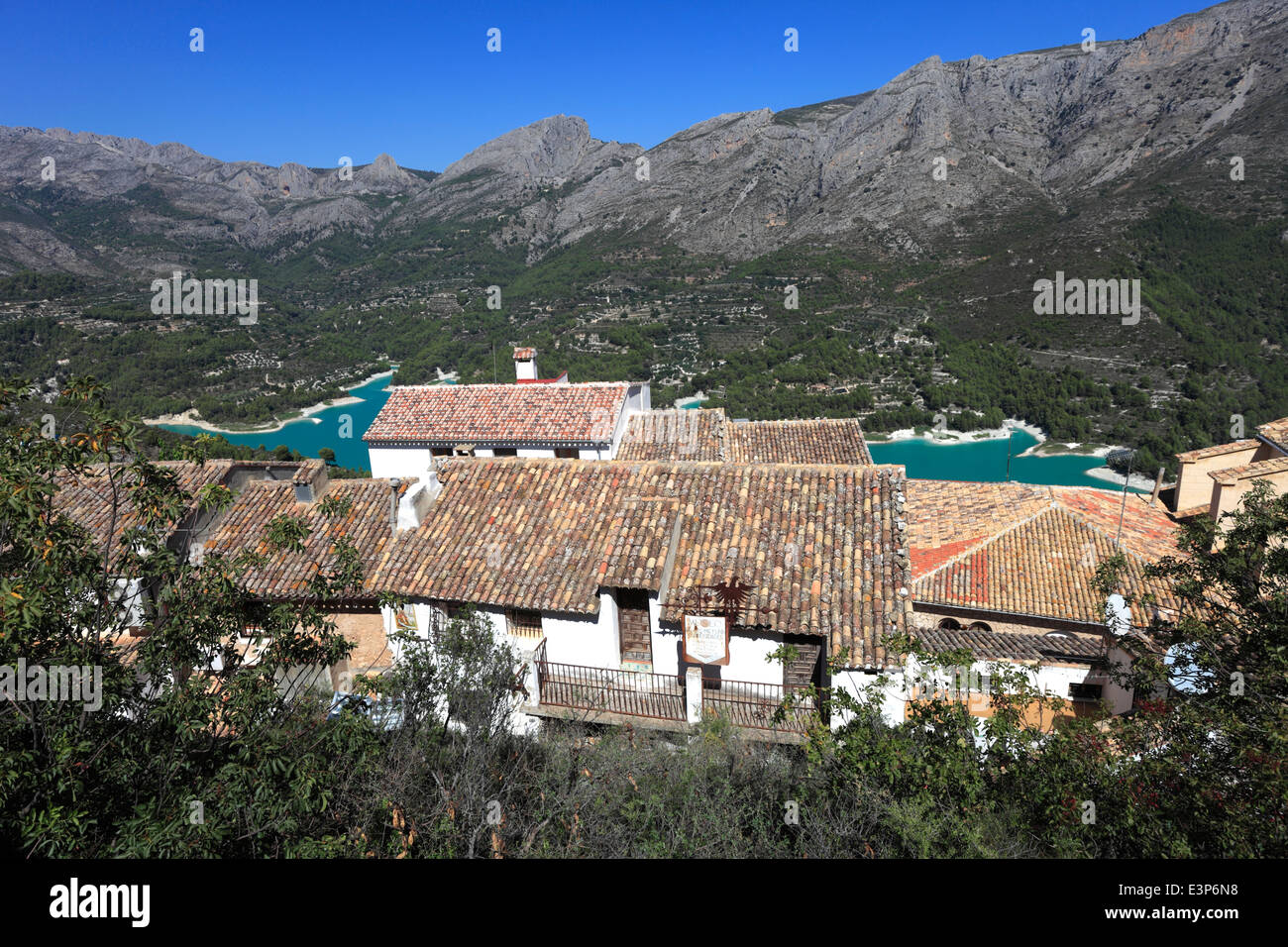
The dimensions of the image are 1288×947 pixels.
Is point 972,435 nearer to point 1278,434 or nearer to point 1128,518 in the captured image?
point 1278,434

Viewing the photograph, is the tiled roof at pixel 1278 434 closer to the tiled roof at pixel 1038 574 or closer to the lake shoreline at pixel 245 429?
the tiled roof at pixel 1038 574

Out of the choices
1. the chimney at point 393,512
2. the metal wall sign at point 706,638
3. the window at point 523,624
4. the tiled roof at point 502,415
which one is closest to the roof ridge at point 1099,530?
the metal wall sign at point 706,638

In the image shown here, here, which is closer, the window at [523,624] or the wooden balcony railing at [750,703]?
the wooden balcony railing at [750,703]

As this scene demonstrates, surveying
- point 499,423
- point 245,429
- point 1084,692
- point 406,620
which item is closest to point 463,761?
point 406,620

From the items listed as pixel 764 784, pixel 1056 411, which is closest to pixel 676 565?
pixel 764 784

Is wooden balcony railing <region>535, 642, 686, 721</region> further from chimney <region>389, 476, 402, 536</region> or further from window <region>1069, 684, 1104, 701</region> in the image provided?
window <region>1069, 684, 1104, 701</region>

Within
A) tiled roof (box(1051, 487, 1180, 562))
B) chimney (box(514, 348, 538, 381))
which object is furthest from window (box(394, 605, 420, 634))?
chimney (box(514, 348, 538, 381))
